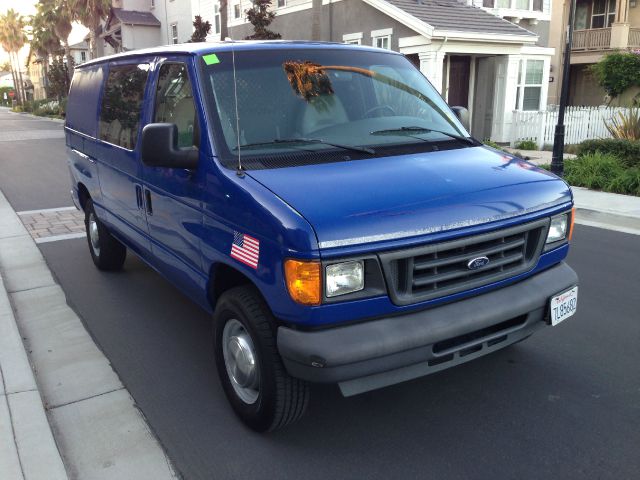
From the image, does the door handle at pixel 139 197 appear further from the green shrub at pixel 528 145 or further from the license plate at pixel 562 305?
the green shrub at pixel 528 145

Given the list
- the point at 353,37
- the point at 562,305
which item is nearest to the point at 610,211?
the point at 562,305

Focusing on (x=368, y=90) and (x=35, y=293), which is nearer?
(x=368, y=90)

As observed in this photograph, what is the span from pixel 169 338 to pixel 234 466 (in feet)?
6.02

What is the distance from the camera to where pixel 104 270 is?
638cm

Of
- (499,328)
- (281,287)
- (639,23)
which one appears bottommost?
(499,328)

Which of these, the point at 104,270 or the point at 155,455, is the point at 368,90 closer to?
the point at 155,455

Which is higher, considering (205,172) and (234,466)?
(205,172)

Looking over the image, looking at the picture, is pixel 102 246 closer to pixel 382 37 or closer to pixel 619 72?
pixel 382 37

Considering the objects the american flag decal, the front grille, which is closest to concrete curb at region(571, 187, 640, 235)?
the front grille

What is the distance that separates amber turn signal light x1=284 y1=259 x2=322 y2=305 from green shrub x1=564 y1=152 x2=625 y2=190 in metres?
9.37

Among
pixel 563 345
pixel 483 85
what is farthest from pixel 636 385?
pixel 483 85

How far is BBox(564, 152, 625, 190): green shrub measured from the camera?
10.8 meters

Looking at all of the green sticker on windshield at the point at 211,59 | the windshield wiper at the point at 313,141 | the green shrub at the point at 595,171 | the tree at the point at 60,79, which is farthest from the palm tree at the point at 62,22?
the windshield wiper at the point at 313,141

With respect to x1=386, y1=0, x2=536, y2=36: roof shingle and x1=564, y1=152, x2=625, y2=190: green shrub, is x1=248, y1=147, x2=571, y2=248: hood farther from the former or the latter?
x1=386, y1=0, x2=536, y2=36: roof shingle
